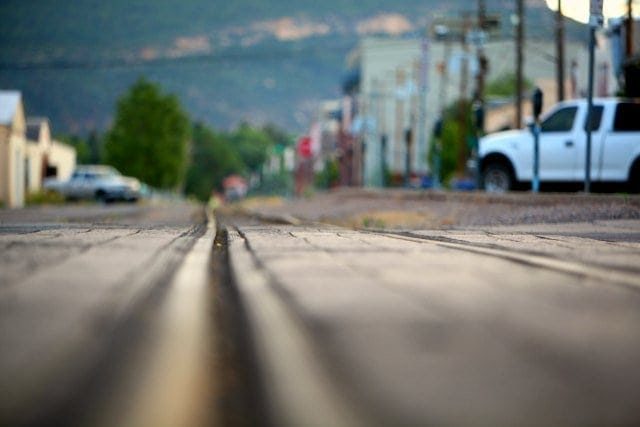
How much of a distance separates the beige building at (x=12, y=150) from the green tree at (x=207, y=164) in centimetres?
11717

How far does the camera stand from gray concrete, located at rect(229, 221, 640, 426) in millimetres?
2098

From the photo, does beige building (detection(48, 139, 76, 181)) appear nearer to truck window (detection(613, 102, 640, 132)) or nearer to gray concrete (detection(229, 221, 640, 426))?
truck window (detection(613, 102, 640, 132))

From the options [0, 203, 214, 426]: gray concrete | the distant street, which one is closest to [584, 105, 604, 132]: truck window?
the distant street

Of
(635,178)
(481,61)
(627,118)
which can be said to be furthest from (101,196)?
(635,178)

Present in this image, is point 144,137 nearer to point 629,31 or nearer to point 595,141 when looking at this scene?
point 629,31

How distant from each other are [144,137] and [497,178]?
7872cm

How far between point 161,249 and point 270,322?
3003 millimetres


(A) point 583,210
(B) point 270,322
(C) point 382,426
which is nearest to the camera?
(C) point 382,426

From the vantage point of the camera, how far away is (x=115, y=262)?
491 centimetres

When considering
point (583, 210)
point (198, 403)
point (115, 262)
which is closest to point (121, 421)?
point (198, 403)

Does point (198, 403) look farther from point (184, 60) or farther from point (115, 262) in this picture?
point (184, 60)

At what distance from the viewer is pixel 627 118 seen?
19.0m

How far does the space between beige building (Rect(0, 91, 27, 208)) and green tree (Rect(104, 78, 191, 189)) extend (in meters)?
46.3

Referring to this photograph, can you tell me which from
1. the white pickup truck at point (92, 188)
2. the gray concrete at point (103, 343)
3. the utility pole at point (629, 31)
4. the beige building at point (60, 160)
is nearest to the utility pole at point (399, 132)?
the beige building at point (60, 160)
